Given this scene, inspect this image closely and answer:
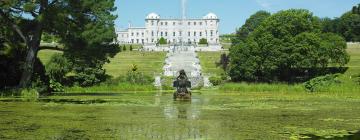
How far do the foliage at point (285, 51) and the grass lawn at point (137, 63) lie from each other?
13.4 metres

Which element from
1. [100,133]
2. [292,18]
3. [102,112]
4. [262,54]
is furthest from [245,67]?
[100,133]

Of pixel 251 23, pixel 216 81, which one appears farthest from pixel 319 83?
pixel 251 23

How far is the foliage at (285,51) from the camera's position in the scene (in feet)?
201

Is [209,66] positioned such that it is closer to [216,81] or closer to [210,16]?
[216,81]

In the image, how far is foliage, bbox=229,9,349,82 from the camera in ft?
201

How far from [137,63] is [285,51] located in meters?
29.6

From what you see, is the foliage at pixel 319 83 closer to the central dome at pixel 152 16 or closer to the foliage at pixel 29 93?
the foliage at pixel 29 93

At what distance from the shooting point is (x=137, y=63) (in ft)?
282

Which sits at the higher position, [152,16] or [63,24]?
[152,16]

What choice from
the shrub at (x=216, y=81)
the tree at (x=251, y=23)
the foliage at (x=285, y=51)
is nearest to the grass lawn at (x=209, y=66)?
the shrub at (x=216, y=81)

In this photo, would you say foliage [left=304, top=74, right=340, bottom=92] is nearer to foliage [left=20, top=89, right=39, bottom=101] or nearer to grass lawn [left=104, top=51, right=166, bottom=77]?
foliage [left=20, top=89, right=39, bottom=101]

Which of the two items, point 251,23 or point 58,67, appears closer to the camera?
point 58,67

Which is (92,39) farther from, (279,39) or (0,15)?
(279,39)

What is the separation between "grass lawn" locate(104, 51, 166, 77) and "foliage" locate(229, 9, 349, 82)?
1338 centimetres
